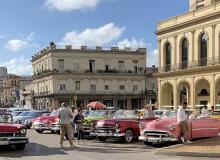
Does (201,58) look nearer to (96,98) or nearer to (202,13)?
(202,13)

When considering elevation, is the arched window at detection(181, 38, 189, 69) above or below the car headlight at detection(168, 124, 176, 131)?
above

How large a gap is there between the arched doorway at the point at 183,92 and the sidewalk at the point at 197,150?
36.5 m

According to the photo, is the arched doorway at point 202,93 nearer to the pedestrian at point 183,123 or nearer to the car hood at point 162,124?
the car hood at point 162,124

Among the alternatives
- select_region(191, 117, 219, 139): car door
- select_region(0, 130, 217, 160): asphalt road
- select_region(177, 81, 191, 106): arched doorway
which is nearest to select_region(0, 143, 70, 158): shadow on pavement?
select_region(0, 130, 217, 160): asphalt road

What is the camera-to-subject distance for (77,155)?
14977 millimetres

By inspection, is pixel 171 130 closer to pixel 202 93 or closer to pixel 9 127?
pixel 9 127

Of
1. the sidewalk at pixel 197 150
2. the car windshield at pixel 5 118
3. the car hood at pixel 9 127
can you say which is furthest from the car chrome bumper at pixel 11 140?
the sidewalk at pixel 197 150

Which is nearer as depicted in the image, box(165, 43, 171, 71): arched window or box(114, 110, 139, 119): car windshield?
box(114, 110, 139, 119): car windshield

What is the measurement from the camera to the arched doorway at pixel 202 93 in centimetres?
5044

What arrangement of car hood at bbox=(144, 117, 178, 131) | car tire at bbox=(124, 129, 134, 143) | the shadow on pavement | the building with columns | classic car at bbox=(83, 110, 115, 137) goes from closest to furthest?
the shadow on pavement < car hood at bbox=(144, 117, 178, 131) < car tire at bbox=(124, 129, 134, 143) < classic car at bbox=(83, 110, 115, 137) < the building with columns

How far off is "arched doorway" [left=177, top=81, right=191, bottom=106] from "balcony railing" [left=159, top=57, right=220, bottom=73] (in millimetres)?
1900

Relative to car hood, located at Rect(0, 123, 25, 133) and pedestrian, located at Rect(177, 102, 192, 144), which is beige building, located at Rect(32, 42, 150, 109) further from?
car hood, located at Rect(0, 123, 25, 133)

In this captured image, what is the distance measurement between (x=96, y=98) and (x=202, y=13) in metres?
44.3

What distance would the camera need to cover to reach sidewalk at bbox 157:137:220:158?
46.9 feet
